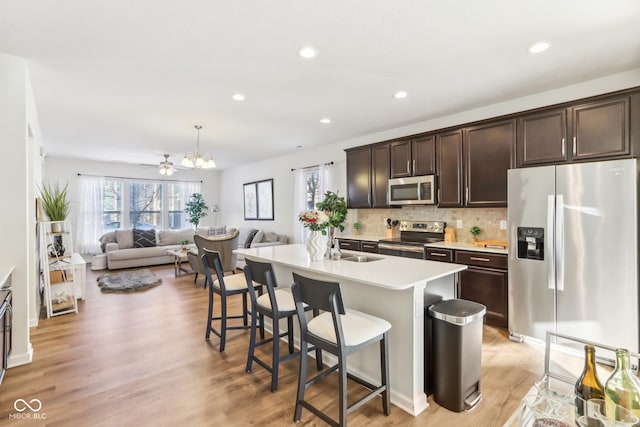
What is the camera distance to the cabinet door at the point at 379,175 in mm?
4852

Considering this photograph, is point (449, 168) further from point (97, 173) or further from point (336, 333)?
point (97, 173)

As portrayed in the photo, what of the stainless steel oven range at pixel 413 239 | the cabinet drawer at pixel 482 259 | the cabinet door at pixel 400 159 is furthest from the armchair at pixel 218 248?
the cabinet drawer at pixel 482 259

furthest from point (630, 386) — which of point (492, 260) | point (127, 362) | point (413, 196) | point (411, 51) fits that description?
point (413, 196)

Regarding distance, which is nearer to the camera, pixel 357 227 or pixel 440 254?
pixel 440 254

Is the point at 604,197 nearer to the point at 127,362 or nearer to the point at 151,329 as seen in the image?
the point at 127,362

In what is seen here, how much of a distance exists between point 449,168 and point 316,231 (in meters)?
2.25

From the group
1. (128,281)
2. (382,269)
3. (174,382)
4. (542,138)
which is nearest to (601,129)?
(542,138)

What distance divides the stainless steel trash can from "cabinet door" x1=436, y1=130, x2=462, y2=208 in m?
2.14

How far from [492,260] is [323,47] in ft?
9.17

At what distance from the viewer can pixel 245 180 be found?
8789 millimetres

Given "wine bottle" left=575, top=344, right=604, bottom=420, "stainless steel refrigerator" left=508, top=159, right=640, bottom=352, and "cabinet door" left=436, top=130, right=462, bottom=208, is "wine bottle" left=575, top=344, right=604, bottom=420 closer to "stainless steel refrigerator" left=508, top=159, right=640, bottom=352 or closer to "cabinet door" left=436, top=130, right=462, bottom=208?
"stainless steel refrigerator" left=508, top=159, right=640, bottom=352

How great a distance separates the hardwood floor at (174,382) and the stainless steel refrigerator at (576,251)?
461 millimetres

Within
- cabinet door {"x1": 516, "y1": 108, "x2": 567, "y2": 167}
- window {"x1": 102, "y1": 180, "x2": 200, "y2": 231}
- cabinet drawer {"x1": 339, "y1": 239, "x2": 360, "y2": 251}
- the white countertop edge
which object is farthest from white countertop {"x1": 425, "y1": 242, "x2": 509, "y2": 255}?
window {"x1": 102, "y1": 180, "x2": 200, "y2": 231}

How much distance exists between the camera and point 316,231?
284 cm
